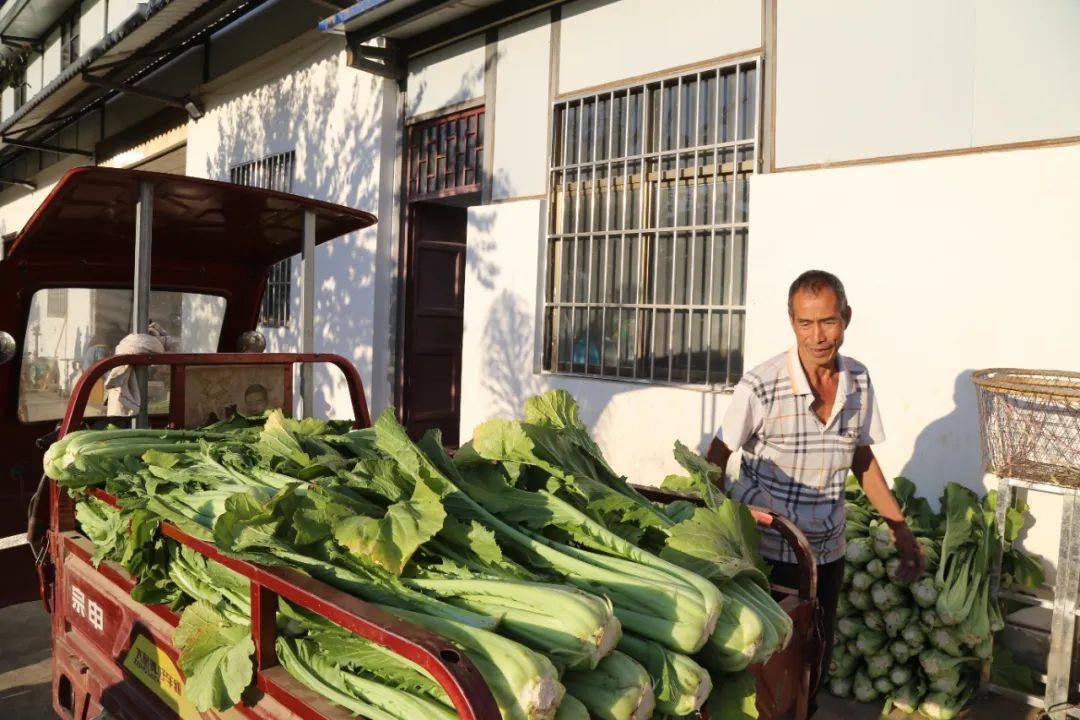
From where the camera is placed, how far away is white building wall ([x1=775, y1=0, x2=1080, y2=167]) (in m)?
4.45

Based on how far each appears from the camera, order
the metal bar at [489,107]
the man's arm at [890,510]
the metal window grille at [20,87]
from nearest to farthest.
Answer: the man's arm at [890,510] < the metal bar at [489,107] < the metal window grille at [20,87]

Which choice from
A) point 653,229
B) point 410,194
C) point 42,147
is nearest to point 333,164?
point 410,194

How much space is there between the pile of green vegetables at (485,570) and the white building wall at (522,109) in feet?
16.9

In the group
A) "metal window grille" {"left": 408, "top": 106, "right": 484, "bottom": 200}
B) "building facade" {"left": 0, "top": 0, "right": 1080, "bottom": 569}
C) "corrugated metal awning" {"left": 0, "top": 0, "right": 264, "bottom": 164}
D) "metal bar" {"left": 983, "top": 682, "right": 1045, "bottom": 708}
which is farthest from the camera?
"corrugated metal awning" {"left": 0, "top": 0, "right": 264, "bottom": 164}

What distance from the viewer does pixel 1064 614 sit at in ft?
12.3

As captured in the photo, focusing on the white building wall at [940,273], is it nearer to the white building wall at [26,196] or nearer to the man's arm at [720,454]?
the man's arm at [720,454]

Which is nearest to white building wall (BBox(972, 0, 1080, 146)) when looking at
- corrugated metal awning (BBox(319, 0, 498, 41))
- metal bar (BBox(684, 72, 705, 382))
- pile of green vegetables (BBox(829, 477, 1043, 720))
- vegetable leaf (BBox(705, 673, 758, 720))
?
metal bar (BBox(684, 72, 705, 382))

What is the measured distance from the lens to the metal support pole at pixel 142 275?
3.75m

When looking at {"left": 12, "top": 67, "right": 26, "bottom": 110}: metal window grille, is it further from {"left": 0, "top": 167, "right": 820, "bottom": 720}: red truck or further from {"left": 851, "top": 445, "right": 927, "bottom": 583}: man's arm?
{"left": 851, "top": 445, "right": 927, "bottom": 583}: man's arm

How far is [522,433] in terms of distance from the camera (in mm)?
2195

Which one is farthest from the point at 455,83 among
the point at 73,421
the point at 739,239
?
the point at 73,421

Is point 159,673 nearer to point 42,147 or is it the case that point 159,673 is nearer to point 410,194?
point 410,194

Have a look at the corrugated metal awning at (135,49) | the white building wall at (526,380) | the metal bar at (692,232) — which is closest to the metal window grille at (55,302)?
the white building wall at (526,380)

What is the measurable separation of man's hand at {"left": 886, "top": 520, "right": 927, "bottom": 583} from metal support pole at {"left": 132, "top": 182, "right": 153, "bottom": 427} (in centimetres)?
343
